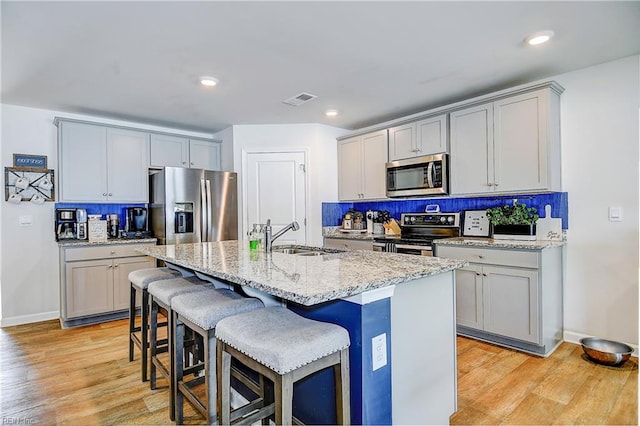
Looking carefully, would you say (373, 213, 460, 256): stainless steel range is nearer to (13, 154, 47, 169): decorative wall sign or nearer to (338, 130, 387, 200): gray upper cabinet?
(338, 130, 387, 200): gray upper cabinet

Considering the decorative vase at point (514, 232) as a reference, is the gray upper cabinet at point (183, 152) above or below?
above

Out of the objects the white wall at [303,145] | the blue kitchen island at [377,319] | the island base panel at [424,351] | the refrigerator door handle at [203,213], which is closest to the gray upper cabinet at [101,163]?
the refrigerator door handle at [203,213]

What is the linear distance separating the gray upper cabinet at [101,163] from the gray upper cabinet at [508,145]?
361cm

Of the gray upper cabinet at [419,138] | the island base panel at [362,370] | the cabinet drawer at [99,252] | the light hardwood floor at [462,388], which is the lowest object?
the light hardwood floor at [462,388]

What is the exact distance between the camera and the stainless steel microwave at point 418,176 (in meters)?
3.51

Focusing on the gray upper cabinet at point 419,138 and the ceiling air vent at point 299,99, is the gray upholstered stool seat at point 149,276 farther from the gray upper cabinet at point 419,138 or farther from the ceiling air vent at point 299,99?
the gray upper cabinet at point 419,138

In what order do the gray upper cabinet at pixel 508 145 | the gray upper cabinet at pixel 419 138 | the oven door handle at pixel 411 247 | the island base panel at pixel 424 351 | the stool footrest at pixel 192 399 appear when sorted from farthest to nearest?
the gray upper cabinet at pixel 419 138 → the oven door handle at pixel 411 247 → the gray upper cabinet at pixel 508 145 → the stool footrest at pixel 192 399 → the island base panel at pixel 424 351

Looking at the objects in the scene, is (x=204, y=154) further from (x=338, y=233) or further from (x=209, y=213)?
(x=338, y=233)

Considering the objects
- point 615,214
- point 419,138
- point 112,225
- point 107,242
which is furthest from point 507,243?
point 112,225

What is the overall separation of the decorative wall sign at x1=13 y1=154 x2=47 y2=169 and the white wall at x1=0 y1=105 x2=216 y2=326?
4 centimetres

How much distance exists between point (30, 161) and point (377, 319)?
4.25m

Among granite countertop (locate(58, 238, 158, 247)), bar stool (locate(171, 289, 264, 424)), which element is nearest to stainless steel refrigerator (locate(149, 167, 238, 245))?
granite countertop (locate(58, 238, 158, 247))

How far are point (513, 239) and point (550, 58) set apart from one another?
1.48 metres

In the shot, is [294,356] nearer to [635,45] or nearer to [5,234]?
[635,45]
